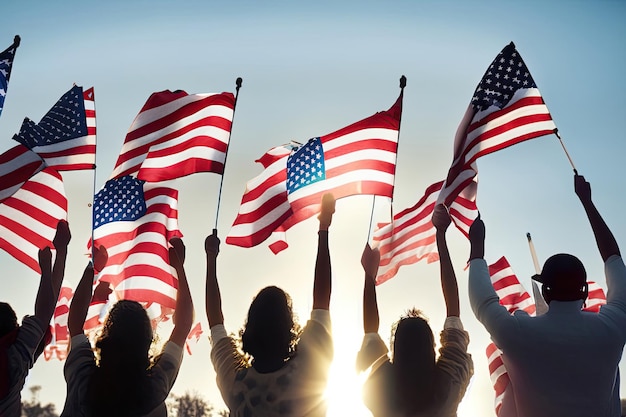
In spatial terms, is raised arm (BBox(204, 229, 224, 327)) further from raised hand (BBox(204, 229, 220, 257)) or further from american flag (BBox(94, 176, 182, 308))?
american flag (BBox(94, 176, 182, 308))

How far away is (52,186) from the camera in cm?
1004

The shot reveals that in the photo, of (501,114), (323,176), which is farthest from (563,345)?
(323,176)

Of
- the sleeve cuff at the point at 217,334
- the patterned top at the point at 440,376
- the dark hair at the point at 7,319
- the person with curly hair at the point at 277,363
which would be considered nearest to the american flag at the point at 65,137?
the dark hair at the point at 7,319

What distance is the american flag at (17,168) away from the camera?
942 centimetres

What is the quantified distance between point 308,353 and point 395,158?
199 inches

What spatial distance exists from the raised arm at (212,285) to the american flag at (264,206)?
10.6ft

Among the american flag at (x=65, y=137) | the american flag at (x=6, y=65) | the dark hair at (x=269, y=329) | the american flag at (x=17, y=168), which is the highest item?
the american flag at (x=6, y=65)

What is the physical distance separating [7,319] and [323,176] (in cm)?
474

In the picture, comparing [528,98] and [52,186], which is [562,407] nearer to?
[528,98]

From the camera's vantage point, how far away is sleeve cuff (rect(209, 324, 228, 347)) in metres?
4.91

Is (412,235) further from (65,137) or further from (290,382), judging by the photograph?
(290,382)

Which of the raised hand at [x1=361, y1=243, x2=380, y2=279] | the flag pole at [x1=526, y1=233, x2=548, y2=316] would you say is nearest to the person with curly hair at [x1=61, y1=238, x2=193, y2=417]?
the raised hand at [x1=361, y1=243, x2=380, y2=279]

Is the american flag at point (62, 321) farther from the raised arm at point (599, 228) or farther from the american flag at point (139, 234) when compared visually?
the raised arm at point (599, 228)

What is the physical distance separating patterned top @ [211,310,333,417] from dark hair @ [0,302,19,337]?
5.27ft
